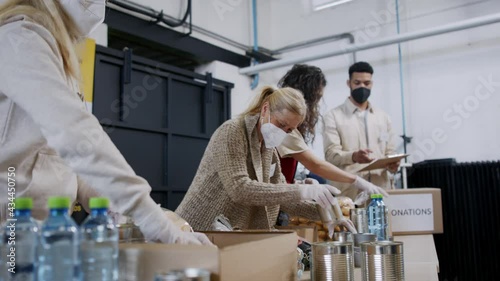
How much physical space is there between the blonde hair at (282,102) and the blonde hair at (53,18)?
32.2 inches

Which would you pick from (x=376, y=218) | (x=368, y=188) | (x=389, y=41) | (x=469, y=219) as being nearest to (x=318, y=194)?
(x=376, y=218)

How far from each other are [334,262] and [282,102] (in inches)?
33.2

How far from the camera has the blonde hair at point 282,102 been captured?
1.66 m

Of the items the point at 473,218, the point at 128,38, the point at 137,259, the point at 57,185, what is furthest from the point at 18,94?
the point at 473,218

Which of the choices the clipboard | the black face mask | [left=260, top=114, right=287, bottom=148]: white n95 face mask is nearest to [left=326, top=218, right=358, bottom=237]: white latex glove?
[left=260, top=114, right=287, bottom=148]: white n95 face mask

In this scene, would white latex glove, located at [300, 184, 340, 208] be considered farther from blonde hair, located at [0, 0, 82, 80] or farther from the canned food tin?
the canned food tin

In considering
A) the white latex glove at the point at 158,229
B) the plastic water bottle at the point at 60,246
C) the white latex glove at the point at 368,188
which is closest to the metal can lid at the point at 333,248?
the white latex glove at the point at 158,229

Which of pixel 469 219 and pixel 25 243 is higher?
pixel 25 243

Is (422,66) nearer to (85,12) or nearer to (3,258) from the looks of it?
(85,12)

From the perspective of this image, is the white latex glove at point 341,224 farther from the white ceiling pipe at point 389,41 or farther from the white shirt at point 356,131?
the white ceiling pipe at point 389,41

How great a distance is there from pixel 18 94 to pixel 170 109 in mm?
2606

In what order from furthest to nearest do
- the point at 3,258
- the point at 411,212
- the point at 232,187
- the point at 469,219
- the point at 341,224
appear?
the point at 469,219, the point at 411,212, the point at 341,224, the point at 232,187, the point at 3,258

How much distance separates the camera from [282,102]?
65.4 inches

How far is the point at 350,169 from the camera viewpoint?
2.70 metres
